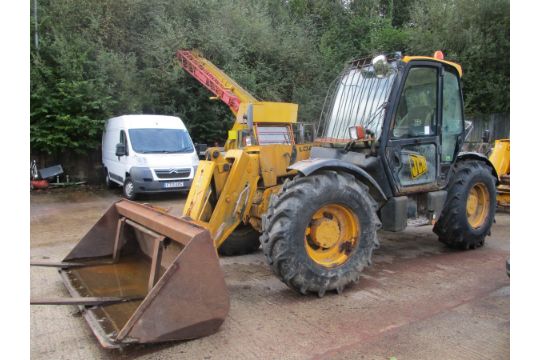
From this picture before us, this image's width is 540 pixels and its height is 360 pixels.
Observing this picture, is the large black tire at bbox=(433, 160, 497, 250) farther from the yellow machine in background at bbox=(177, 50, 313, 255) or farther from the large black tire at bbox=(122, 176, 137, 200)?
the large black tire at bbox=(122, 176, 137, 200)

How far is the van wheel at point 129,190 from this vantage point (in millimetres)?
10769

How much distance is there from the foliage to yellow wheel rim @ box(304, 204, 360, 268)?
10.3 m

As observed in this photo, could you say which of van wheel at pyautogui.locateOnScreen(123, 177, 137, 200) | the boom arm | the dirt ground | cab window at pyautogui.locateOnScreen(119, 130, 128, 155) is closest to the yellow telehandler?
the dirt ground

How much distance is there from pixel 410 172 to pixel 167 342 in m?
3.30

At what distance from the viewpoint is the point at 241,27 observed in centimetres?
1770

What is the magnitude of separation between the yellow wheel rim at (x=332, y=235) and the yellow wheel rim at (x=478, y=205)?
2377 mm

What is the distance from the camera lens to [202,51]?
1595 centimetres

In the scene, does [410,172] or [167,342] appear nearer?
[167,342]

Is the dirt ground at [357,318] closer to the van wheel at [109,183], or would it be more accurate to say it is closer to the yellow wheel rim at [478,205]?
the yellow wheel rim at [478,205]

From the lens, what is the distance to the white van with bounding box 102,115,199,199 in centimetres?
1061

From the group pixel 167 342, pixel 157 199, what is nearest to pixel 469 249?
pixel 167 342

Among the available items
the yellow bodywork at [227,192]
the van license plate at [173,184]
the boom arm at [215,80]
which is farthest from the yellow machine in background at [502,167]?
the van license plate at [173,184]

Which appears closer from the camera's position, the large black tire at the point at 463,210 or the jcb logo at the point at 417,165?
the jcb logo at the point at 417,165

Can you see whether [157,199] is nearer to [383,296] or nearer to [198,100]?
[198,100]
